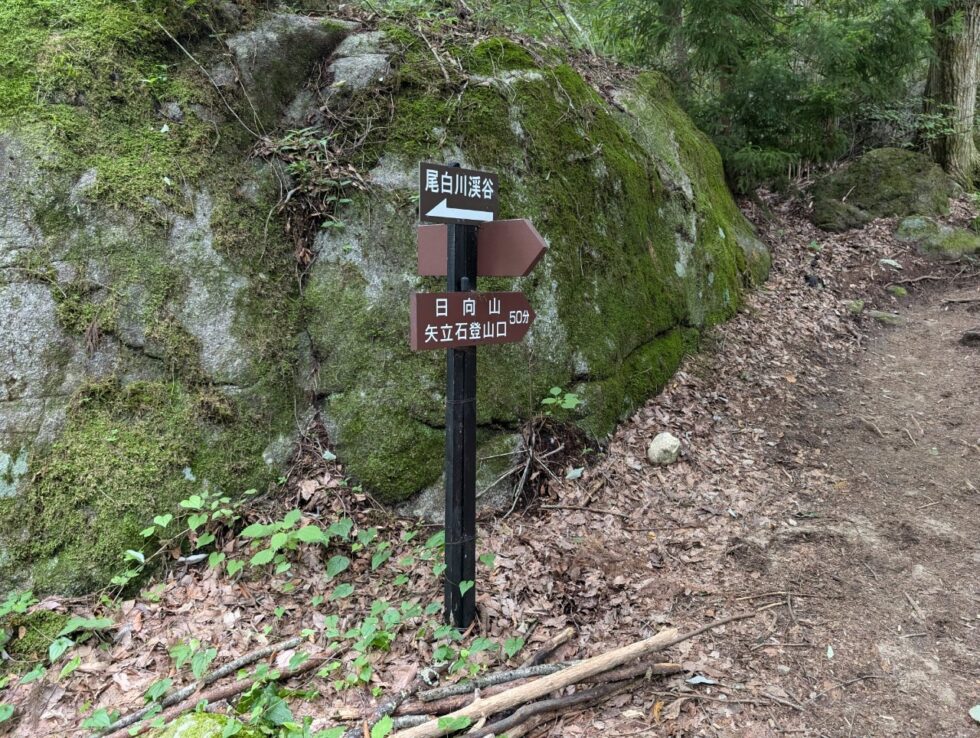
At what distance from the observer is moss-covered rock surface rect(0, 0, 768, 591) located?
3.96m

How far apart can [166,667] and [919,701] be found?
3.98 meters

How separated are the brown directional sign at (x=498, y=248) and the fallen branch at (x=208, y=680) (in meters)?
2.29

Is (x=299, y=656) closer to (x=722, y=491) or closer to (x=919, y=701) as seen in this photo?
(x=919, y=701)

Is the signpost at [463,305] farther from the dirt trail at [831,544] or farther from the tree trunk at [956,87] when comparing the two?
the tree trunk at [956,87]

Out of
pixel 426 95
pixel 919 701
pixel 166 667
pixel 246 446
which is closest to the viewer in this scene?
pixel 919 701

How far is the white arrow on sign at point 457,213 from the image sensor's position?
2836mm

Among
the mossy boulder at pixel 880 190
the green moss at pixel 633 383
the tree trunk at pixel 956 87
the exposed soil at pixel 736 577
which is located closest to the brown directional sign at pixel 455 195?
the exposed soil at pixel 736 577

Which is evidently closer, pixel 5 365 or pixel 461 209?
pixel 461 209

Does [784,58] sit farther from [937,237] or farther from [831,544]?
[831,544]

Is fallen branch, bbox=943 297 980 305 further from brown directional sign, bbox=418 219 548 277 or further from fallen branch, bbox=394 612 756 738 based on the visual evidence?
brown directional sign, bbox=418 219 548 277

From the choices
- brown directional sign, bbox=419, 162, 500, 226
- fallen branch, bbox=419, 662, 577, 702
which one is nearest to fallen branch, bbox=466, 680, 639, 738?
fallen branch, bbox=419, 662, 577, 702

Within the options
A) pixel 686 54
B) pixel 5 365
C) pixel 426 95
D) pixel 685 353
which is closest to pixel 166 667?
pixel 5 365

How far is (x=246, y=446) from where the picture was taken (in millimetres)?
4230

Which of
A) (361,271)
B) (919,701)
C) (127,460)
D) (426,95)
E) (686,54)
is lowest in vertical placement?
(919,701)
